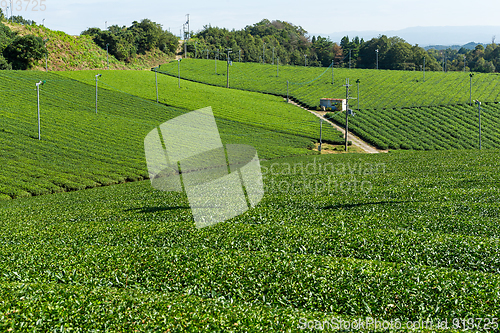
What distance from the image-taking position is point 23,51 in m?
120

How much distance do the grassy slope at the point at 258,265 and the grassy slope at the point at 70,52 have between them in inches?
4580

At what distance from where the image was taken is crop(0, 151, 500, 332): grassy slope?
12281mm

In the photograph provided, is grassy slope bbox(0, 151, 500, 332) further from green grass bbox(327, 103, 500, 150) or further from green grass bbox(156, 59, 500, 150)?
green grass bbox(156, 59, 500, 150)

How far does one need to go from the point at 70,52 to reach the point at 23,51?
20372mm

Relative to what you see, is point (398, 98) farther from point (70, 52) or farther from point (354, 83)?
point (70, 52)

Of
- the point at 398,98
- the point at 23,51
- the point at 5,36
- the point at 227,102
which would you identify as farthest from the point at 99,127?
the point at 398,98

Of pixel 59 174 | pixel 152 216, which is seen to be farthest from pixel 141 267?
pixel 59 174

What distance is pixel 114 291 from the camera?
1398 cm

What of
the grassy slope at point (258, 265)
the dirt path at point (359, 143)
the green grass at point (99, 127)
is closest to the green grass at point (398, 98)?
the dirt path at point (359, 143)

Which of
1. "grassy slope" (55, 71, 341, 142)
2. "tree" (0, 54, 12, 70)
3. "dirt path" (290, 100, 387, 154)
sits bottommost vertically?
"dirt path" (290, 100, 387, 154)

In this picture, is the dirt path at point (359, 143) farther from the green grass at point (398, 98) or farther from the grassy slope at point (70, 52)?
the grassy slope at point (70, 52)

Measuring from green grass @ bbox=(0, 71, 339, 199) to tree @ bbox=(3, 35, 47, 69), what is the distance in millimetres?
14971

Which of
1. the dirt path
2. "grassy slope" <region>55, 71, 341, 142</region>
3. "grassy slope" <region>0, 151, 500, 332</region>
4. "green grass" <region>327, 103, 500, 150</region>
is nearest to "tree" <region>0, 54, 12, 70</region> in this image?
"grassy slope" <region>55, 71, 341, 142</region>

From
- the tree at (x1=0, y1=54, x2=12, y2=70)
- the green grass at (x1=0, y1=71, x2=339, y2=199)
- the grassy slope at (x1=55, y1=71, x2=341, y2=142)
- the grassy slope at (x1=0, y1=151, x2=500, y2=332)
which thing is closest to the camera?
the grassy slope at (x1=0, y1=151, x2=500, y2=332)
